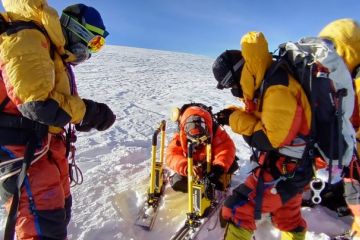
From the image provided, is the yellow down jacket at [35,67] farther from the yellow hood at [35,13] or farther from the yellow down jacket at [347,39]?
the yellow down jacket at [347,39]

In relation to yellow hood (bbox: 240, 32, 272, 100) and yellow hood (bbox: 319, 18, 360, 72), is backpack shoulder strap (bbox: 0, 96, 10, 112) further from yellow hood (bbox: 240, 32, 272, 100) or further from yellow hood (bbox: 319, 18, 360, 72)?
yellow hood (bbox: 319, 18, 360, 72)

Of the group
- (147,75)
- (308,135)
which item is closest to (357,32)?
(308,135)

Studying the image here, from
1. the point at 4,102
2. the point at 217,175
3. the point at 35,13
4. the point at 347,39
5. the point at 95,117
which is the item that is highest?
the point at 347,39

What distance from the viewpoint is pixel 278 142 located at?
2820mm

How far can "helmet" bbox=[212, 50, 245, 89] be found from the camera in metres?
3.11

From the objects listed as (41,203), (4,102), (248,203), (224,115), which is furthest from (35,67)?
(248,203)

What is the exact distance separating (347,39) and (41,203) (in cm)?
270

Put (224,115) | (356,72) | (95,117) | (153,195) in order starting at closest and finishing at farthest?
1. (95,117)
2. (356,72)
3. (224,115)
4. (153,195)

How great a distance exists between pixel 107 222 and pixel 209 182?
1.20 metres

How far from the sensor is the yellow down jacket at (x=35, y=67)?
238 cm

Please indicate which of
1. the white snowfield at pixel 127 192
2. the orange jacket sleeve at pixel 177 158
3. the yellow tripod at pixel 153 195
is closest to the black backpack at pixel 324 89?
the white snowfield at pixel 127 192

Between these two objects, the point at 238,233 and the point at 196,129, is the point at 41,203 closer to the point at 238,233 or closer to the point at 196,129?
the point at 238,233

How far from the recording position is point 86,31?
120 inches

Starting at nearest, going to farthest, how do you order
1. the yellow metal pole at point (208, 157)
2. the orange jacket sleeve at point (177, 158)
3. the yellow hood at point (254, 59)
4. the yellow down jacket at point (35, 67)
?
the yellow down jacket at point (35, 67) < the yellow hood at point (254, 59) < the yellow metal pole at point (208, 157) < the orange jacket sleeve at point (177, 158)
